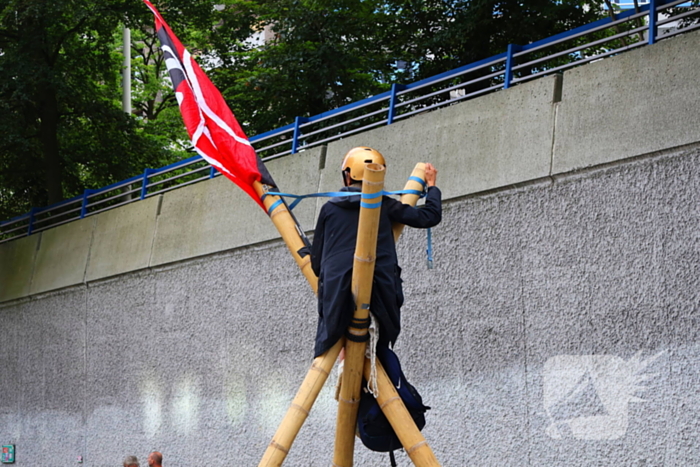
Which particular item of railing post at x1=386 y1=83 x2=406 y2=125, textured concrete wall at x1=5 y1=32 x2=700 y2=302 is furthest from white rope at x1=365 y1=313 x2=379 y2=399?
railing post at x1=386 y1=83 x2=406 y2=125

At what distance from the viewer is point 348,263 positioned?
15.1 ft

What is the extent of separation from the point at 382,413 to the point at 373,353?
0.31 m

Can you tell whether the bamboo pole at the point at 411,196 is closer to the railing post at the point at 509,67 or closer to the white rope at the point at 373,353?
the white rope at the point at 373,353

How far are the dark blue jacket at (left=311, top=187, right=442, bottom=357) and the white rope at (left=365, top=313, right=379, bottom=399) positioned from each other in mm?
45

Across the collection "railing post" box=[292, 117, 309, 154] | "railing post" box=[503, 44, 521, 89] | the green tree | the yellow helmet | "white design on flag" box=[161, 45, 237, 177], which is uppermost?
the green tree

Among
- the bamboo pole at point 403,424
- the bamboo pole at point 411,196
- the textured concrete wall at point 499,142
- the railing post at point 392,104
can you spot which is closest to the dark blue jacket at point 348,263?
the bamboo pole at point 411,196

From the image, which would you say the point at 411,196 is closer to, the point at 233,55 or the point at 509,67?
the point at 509,67

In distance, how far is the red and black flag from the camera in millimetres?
5441

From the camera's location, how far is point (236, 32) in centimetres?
1855

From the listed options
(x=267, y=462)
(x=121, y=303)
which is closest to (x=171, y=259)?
(x=121, y=303)

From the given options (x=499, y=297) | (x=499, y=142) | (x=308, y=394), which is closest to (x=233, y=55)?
(x=499, y=142)

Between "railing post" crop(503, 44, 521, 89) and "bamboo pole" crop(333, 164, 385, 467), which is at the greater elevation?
"railing post" crop(503, 44, 521, 89)

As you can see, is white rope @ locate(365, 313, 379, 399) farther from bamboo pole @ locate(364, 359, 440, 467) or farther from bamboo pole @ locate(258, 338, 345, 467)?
bamboo pole @ locate(258, 338, 345, 467)

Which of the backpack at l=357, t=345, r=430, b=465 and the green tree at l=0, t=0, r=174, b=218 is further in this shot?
the green tree at l=0, t=0, r=174, b=218
